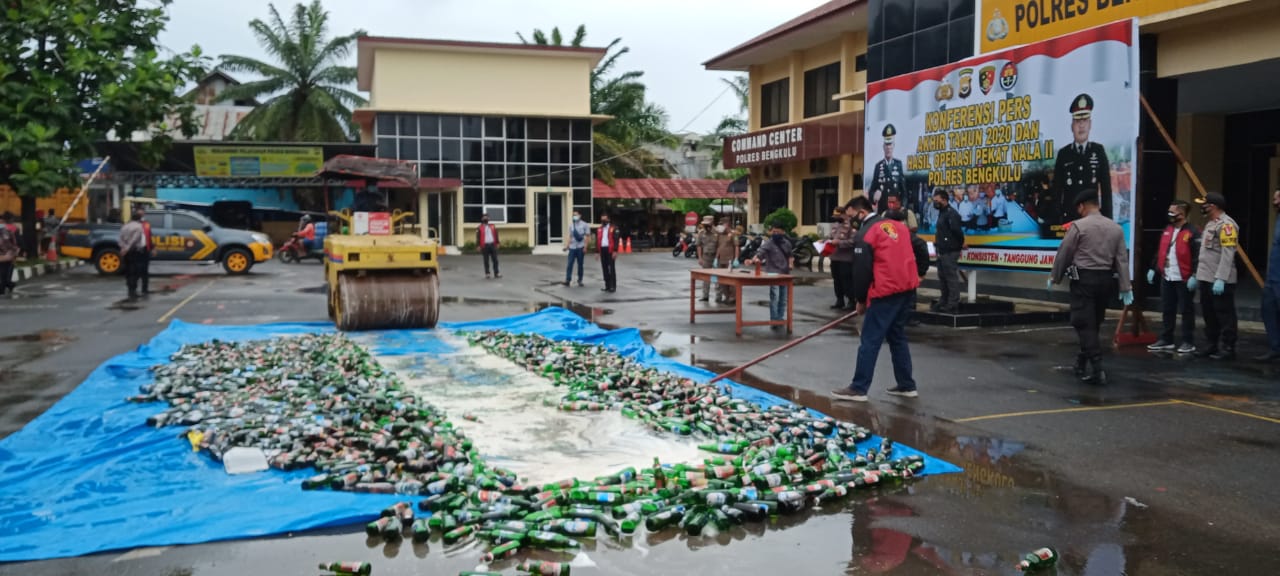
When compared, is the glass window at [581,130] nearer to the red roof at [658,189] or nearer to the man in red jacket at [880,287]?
the red roof at [658,189]

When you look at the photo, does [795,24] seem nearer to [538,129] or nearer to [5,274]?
[538,129]

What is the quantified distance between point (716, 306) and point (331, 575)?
12609 mm

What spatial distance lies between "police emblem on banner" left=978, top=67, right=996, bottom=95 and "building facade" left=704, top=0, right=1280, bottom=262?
5.12ft

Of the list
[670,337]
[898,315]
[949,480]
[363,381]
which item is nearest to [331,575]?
[949,480]

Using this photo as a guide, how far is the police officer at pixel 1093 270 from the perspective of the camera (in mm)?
9008

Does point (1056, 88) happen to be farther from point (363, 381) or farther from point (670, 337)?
Result: point (363, 381)

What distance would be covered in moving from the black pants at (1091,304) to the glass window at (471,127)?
35.1 meters

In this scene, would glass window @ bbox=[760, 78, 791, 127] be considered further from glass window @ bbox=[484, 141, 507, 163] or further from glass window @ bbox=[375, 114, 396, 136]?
glass window @ bbox=[375, 114, 396, 136]

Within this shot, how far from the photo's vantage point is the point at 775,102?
33.1 metres

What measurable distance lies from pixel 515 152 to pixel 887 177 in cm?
2832

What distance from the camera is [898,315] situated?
27.5 feet

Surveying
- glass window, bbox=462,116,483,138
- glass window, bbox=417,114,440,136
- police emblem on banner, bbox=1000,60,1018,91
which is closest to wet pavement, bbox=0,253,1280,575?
police emblem on banner, bbox=1000,60,1018,91

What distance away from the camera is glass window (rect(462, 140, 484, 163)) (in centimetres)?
4162

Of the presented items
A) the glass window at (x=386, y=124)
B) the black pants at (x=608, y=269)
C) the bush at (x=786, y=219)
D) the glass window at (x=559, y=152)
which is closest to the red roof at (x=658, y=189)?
the glass window at (x=559, y=152)
